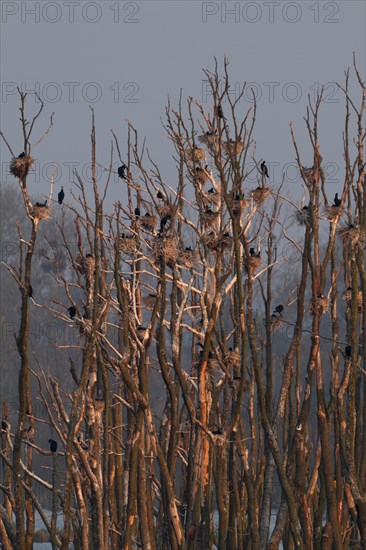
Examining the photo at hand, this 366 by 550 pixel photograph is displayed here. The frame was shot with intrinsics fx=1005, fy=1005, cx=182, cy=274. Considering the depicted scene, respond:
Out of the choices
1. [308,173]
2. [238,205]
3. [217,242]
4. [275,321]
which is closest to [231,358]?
[275,321]

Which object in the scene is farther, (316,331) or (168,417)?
(168,417)

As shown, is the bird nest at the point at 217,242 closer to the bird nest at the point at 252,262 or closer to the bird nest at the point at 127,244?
the bird nest at the point at 252,262

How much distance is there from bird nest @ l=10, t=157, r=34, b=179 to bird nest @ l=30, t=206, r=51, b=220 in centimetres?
19

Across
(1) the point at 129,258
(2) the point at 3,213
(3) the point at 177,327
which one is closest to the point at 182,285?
(3) the point at 177,327

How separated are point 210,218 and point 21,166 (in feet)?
5.32

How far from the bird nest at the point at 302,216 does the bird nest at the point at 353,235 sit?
244 mm

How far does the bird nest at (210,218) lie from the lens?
6719 millimetres

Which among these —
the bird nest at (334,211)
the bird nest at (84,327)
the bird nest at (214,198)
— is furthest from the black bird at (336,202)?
the bird nest at (84,327)

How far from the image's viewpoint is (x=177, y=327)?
6.24m

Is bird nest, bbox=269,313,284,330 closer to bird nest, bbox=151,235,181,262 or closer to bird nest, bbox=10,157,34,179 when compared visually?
bird nest, bbox=151,235,181,262

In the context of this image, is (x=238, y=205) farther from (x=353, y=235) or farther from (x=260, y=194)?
(x=353, y=235)

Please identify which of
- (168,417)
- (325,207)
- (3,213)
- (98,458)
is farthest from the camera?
(3,213)

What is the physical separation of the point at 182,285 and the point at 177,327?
50 cm

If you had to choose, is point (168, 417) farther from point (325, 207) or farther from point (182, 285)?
point (325, 207)
